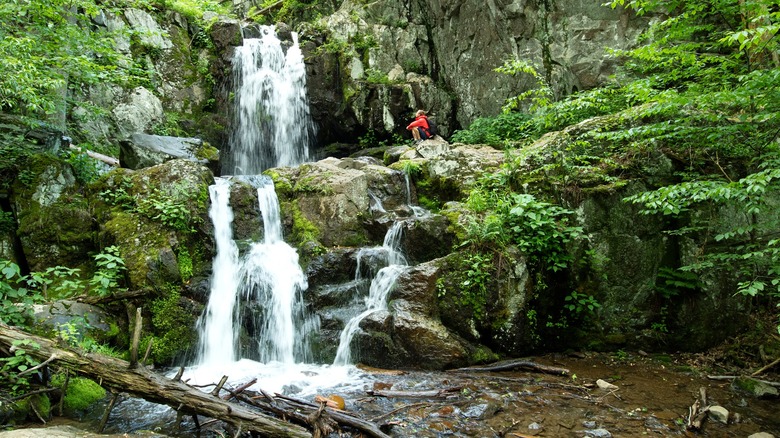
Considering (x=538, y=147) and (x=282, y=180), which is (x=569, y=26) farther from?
(x=282, y=180)

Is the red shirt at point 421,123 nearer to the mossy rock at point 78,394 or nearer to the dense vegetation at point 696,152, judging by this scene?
the dense vegetation at point 696,152

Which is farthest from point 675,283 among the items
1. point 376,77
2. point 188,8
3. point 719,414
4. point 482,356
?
point 188,8

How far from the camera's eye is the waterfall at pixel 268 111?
13.9 m

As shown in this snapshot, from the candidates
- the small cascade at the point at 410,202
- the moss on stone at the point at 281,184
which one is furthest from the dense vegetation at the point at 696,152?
the moss on stone at the point at 281,184

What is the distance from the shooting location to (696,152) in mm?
6785

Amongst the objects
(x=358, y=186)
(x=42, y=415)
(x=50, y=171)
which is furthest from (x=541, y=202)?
(x=50, y=171)

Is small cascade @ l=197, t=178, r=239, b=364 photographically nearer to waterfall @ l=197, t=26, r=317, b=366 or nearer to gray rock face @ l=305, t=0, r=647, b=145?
waterfall @ l=197, t=26, r=317, b=366

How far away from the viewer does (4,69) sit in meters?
5.44

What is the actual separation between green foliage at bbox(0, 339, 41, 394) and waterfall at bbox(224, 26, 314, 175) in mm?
10105

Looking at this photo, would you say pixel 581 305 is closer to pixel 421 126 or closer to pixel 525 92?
pixel 525 92

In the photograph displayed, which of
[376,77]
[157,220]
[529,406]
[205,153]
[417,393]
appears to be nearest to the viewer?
[529,406]

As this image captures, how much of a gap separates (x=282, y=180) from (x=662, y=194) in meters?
7.18

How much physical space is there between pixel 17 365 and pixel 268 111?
11343 millimetres

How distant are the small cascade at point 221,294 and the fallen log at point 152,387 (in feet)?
7.97
